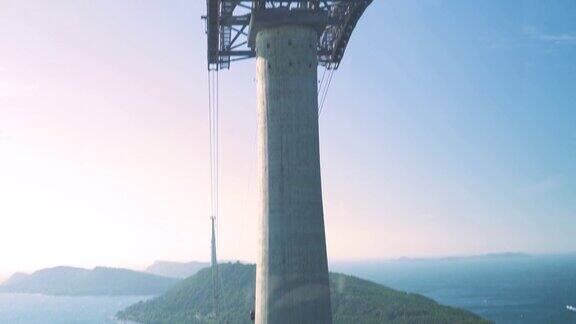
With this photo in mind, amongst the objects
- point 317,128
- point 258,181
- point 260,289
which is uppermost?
point 317,128

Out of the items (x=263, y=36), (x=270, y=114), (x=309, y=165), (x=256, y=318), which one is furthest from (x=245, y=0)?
(x=256, y=318)

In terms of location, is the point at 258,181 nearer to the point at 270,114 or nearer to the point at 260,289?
the point at 270,114

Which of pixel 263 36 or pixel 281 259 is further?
pixel 263 36

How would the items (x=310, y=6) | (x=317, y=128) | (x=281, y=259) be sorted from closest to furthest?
(x=281, y=259) < (x=317, y=128) < (x=310, y=6)

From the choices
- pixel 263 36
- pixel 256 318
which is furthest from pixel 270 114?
pixel 256 318

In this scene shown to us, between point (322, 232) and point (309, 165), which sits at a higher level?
point (309, 165)

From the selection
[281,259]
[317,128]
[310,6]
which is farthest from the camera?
[310,6]

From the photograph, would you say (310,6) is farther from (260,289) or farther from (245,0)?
(260,289)
